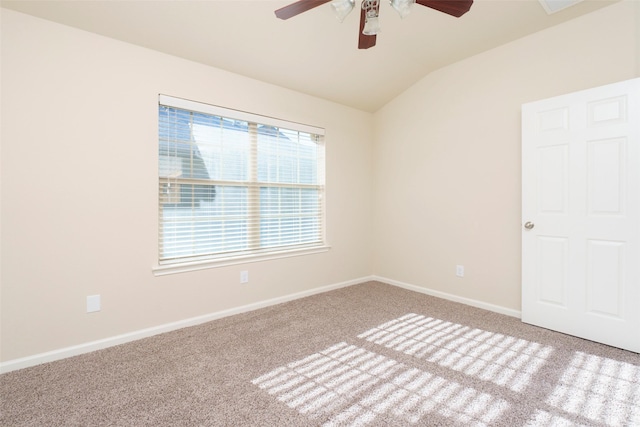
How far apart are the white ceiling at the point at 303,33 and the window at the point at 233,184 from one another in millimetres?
473

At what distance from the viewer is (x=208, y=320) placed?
2.88m

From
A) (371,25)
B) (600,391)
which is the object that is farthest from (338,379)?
(371,25)

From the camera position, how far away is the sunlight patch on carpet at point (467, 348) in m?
2.01

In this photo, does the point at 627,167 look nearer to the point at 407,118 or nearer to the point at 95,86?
the point at 407,118

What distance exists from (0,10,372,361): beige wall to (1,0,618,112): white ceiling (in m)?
0.16

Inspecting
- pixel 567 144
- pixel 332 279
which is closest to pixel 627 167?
pixel 567 144

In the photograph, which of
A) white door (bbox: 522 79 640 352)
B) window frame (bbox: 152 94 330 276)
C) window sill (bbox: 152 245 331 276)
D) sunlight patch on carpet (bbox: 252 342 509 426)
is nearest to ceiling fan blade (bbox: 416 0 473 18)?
white door (bbox: 522 79 640 352)

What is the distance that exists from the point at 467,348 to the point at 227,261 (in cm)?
217

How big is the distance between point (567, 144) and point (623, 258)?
945 millimetres

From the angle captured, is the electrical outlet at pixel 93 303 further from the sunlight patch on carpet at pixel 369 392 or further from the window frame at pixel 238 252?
the sunlight patch on carpet at pixel 369 392

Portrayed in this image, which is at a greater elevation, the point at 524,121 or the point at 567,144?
the point at 524,121

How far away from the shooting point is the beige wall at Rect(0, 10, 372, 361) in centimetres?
206

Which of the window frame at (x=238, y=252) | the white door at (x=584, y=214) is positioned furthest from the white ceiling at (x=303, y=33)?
the white door at (x=584, y=214)

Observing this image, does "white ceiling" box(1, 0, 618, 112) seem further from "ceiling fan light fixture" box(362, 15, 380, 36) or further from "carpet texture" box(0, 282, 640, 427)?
"carpet texture" box(0, 282, 640, 427)
